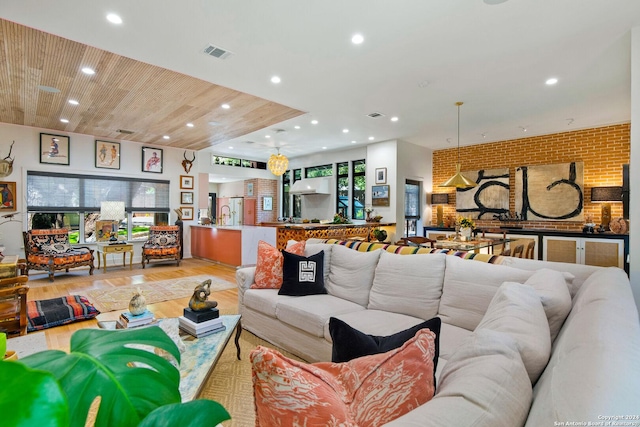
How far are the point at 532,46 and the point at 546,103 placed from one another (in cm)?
212

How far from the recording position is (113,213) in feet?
23.1

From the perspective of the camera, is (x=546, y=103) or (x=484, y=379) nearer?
(x=484, y=379)

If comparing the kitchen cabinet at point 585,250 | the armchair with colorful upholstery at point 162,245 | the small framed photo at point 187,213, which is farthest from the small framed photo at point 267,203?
the kitchen cabinet at point 585,250

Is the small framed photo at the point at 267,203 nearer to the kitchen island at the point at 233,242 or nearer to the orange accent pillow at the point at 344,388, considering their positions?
the kitchen island at the point at 233,242

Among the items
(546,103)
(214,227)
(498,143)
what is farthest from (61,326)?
(498,143)

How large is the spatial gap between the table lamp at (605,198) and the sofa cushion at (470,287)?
218 inches

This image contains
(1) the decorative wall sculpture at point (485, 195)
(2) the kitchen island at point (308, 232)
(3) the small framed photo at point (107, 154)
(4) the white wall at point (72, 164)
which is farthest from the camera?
(1) the decorative wall sculpture at point (485, 195)

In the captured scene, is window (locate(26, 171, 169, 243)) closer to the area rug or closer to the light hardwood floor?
the light hardwood floor

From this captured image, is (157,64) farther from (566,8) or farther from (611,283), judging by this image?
(611,283)

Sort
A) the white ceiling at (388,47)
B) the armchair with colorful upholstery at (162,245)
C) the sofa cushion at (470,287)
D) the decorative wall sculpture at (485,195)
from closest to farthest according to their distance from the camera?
1. the sofa cushion at (470,287)
2. the white ceiling at (388,47)
3. the armchair with colorful upholstery at (162,245)
4. the decorative wall sculpture at (485,195)

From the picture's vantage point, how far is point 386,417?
28.3 inches

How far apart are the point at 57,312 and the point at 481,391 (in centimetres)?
456

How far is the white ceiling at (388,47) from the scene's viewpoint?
2561mm

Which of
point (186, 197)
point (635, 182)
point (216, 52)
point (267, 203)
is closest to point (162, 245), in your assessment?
point (186, 197)
